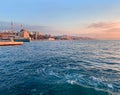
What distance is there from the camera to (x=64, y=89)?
11961 millimetres

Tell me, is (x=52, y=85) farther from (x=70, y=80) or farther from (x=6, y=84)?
(x=6, y=84)

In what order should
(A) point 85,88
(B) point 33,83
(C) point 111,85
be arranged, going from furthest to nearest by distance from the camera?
1. (B) point 33,83
2. (C) point 111,85
3. (A) point 85,88

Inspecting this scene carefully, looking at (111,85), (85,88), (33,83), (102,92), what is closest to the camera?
(102,92)

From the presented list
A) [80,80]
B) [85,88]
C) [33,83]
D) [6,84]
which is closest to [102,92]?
[85,88]

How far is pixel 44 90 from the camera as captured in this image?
1189cm

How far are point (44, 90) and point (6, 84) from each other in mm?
3748

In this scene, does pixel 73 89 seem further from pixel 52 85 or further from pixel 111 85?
pixel 111 85

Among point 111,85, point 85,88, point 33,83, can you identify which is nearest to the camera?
point 85,88

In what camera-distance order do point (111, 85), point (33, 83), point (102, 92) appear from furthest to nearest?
point (33, 83) → point (111, 85) → point (102, 92)

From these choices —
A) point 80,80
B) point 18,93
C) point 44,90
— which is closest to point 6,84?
point 18,93

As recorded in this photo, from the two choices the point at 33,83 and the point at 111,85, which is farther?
the point at 33,83

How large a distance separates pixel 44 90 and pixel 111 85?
5.30 meters

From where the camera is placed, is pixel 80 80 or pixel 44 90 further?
pixel 80 80

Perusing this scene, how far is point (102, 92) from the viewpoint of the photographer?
11258 millimetres
